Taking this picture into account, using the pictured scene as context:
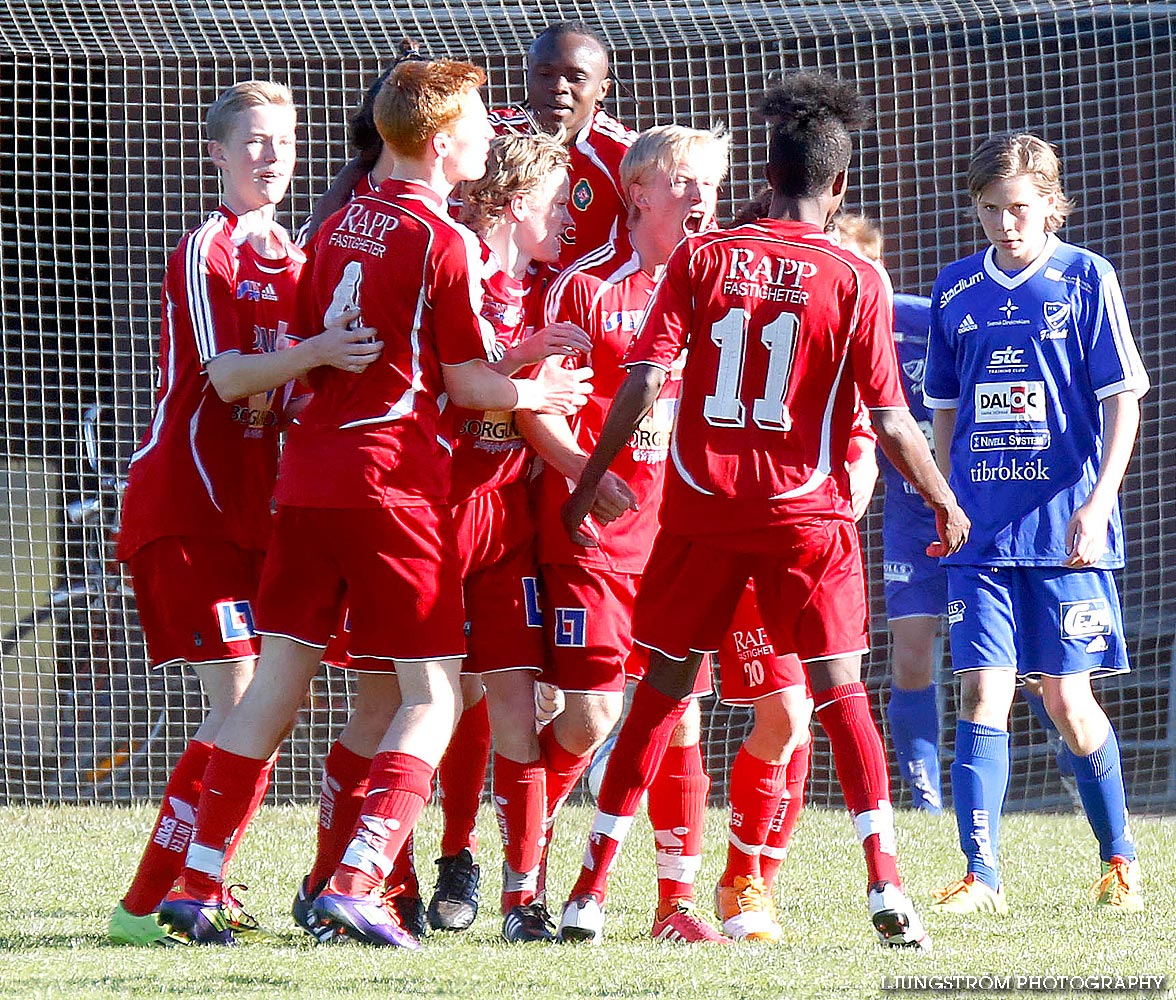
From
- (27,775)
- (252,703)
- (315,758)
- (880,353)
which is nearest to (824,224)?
(880,353)

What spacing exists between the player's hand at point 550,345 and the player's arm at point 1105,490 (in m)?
1.45

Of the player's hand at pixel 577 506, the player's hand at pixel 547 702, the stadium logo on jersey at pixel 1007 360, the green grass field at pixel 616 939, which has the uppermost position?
the stadium logo on jersey at pixel 1007 360

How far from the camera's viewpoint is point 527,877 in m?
4.07

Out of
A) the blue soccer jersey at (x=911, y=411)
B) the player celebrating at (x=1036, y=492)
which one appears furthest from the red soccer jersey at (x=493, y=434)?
the blue soccer jersey at (x=911, y=411)

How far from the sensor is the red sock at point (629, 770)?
3.85 metres

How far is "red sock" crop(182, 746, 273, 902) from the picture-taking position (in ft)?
12.2

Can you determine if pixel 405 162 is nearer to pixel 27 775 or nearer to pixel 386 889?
pixel 386 889

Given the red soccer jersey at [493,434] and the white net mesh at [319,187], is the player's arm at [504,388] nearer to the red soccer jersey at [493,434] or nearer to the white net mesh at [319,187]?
the red soccer jersey at [493,434]

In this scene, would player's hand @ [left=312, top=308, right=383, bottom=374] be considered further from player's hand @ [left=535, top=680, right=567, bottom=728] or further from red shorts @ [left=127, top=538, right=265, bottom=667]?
player's hand @ [left=535, top=680, right=567, bottom=728]

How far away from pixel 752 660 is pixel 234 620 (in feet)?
3.85

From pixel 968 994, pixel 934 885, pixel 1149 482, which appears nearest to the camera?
pixel 968 994

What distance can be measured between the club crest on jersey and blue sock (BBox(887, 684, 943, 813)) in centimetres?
315

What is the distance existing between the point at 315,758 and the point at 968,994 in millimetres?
4859

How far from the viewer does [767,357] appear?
3.71 meters
